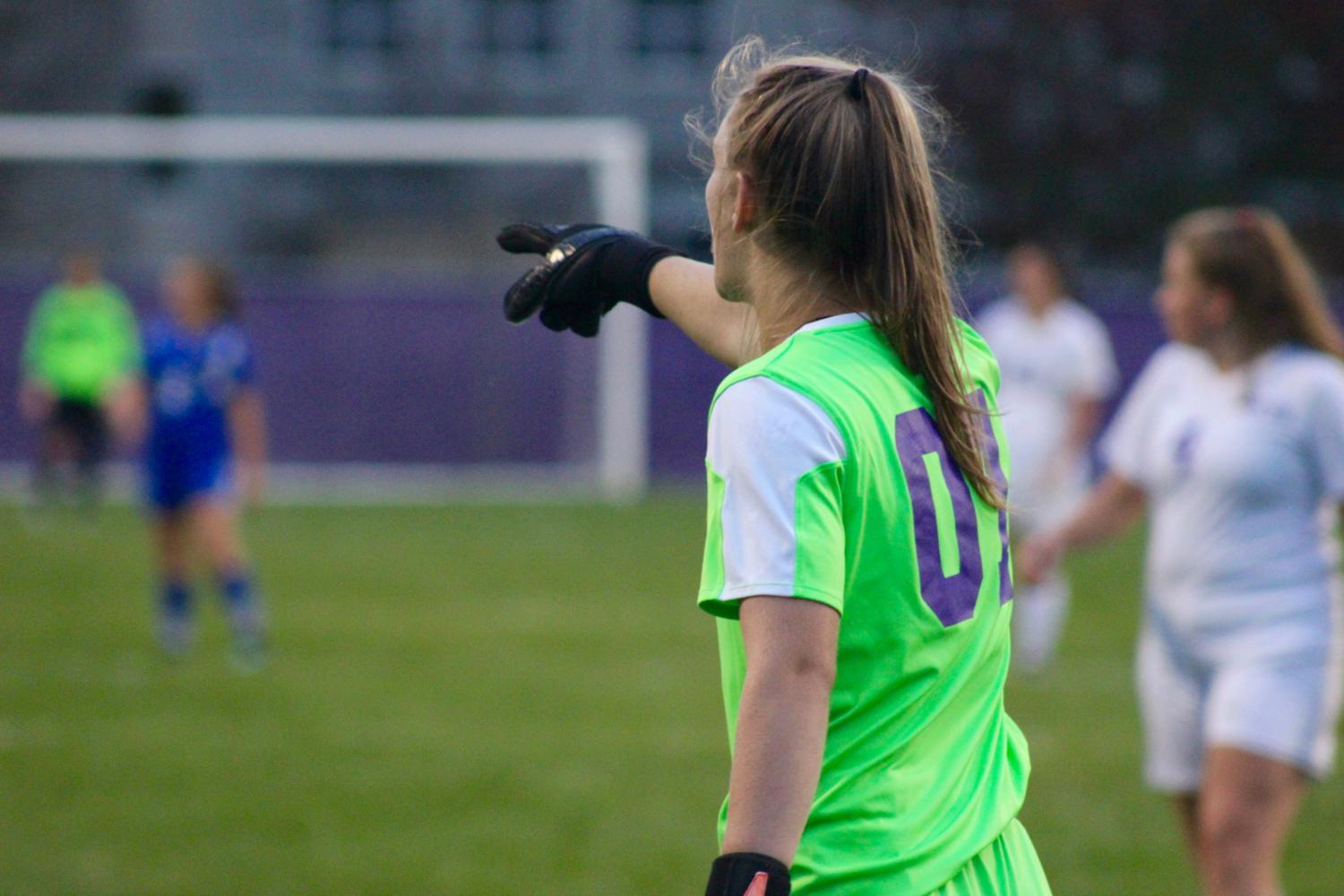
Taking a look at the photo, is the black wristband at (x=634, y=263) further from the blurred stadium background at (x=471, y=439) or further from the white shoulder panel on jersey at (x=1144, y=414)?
the white shoulder panel on jersey at (x=1144, y=414)

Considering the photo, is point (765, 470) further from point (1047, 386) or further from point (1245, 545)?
point (1047, 386)

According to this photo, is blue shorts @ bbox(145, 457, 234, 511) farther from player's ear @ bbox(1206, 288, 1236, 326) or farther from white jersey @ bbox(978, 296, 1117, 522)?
player's ear @ bbox(1206, 288, 1236, 326)

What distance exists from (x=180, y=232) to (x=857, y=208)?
2933cm

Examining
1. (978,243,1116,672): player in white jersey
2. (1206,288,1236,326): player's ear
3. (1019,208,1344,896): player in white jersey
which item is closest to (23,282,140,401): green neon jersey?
(978,243,1116,672): player in white jersey

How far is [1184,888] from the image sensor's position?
17.1 feet

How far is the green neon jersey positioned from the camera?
50.4 feet

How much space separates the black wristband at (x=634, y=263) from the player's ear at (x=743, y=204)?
1.72 ft

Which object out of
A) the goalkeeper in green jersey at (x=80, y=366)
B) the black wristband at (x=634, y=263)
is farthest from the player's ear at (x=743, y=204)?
the goalkeeper in green jersey at (x=80, y=366)

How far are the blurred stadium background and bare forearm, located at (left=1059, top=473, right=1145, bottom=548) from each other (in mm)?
1257

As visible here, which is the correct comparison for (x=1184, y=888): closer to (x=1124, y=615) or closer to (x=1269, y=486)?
(x=1269, y=486)

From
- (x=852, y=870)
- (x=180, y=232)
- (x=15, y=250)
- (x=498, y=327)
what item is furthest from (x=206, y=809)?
(x=180, y=232)

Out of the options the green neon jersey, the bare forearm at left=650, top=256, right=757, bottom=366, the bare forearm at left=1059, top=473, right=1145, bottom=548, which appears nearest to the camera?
the bare forearm at left=650, top=256, right=757, bottom=366

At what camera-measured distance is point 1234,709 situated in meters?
3.92

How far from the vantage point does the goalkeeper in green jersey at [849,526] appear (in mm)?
1674
